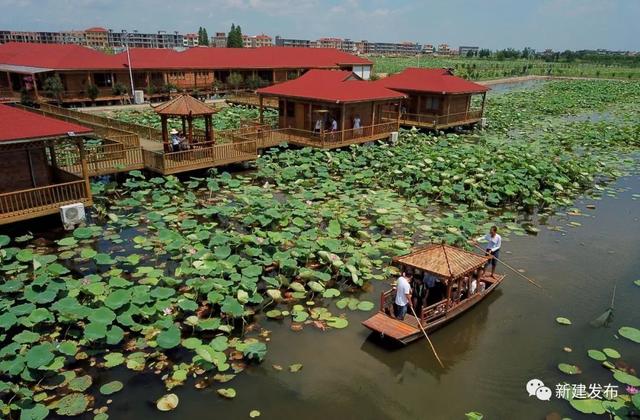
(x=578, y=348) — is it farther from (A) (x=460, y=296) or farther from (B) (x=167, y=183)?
(B) (x=167, y=183)

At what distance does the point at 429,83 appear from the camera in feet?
104

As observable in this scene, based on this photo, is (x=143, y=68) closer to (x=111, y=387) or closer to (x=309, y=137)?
(x=309, y=137)

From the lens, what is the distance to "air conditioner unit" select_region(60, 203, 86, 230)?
14312 mm

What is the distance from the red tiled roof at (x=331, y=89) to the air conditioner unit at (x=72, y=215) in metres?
13.4

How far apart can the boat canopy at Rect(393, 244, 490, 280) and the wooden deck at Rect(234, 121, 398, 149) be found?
1390 centimetres

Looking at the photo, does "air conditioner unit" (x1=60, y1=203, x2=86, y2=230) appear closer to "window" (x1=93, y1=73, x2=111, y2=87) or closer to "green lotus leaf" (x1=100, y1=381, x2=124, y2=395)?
"green lotus leaf" (x1=100, y1=381, x2=124, y2=395)

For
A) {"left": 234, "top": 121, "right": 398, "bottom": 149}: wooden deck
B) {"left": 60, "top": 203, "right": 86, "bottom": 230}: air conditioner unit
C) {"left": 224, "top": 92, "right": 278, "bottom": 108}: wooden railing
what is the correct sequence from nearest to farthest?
1. {"left": 60, "top": 203, "right": 86, "bottom": 230}: air conditioner unit
2. {"left": 234, "top": 121, "right": 398, "bottom": 149}: wooden deck
3. {"left": 224, "top": 92, "right": 278, "bottom": 108}: wooden railing

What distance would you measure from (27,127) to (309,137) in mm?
13750

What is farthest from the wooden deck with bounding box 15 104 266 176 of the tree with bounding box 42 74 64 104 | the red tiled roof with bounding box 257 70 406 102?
the tree with bounding box 42 74 64 104

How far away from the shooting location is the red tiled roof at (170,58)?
3797cm

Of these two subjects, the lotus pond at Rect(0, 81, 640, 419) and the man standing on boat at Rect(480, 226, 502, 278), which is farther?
the man standing on boat at Rect(480, 226, 502, 278)

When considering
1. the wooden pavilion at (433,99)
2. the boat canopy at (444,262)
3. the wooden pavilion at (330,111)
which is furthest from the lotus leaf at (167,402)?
the wooden pavilion at (433,99)

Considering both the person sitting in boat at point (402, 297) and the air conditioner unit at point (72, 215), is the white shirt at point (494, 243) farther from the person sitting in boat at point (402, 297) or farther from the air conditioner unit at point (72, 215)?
the air conditioner unit at point (72, 215)

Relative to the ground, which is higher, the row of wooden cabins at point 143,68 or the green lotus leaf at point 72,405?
the row of wooden cabins at point 143,68
